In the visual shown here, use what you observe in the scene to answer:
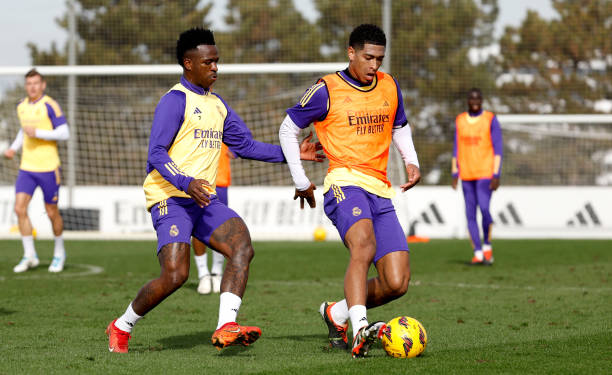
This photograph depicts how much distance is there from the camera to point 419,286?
11055 mm

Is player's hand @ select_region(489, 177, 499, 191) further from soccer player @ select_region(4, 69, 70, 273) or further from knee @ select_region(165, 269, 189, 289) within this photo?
knee @ select_region(165, 269, 189, 289)

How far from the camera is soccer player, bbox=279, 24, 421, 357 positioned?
6.46 meters

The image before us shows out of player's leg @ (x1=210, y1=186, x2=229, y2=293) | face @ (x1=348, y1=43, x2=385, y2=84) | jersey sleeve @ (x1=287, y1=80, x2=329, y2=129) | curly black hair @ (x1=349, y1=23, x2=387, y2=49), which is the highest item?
curly black hair @ (x1=349, y1=23, x2=387, y2=49)

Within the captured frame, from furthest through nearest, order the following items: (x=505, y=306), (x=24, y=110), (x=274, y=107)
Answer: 1. (x=274, y=107)
2. (x=24, y=110)
3. (x=505, y=306)

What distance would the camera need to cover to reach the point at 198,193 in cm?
605

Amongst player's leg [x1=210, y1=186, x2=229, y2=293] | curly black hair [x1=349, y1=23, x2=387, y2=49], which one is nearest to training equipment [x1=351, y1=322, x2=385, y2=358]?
curly black hair [x1=349, y1=23, x2=387, y2=49]

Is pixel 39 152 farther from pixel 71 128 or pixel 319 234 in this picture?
pixel 71 128

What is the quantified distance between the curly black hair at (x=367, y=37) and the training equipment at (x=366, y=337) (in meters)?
1.98

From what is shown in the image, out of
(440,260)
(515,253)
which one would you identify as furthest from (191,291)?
(515,253)

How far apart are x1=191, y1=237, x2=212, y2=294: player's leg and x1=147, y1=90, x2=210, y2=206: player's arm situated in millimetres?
3902

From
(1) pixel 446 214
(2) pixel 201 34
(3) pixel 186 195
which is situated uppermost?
(2) pixel 201 34

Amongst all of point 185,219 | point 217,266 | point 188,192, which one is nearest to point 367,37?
point 188,192

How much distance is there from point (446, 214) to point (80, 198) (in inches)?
339

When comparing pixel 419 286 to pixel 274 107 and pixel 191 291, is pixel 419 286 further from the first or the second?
pixel 274 107
